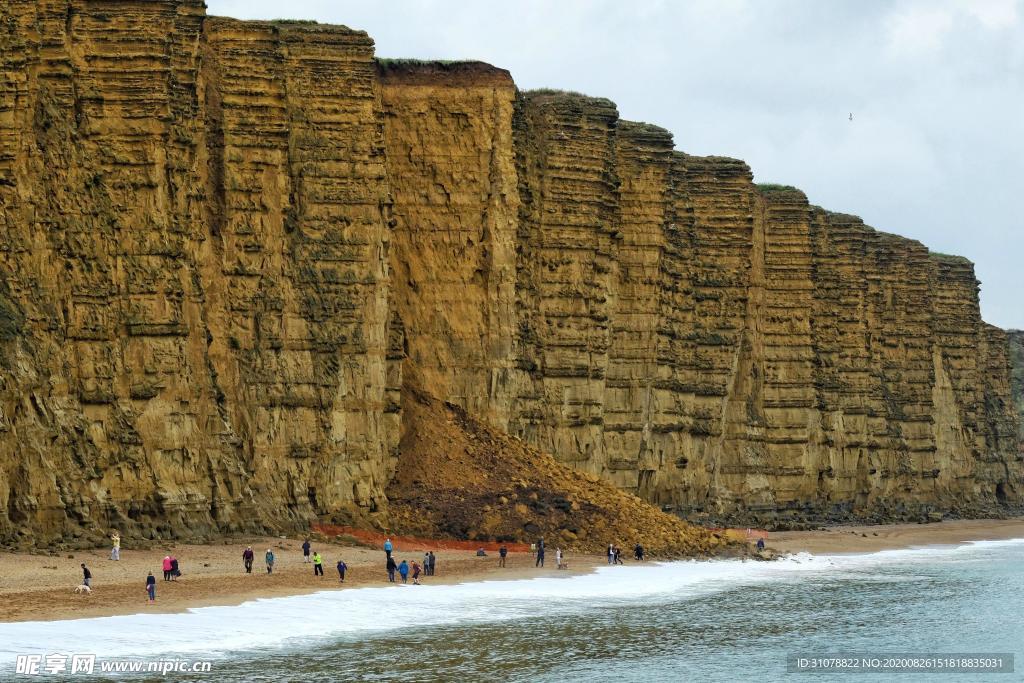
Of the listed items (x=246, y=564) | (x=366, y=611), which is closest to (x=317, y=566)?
(x=246, y=564)

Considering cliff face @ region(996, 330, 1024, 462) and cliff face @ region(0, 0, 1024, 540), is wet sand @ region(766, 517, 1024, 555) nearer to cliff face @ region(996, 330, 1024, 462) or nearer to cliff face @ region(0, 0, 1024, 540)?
cliff face @ region(0, 0, 1024, 540)

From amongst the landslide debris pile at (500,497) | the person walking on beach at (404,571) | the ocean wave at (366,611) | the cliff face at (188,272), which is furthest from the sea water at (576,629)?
the cliff face at (188,272)

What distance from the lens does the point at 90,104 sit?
4653 centimetres

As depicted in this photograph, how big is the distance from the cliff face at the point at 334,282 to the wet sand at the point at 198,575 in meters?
1.43

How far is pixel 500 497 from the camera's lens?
53344 millimetres

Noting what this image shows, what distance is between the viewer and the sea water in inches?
1312

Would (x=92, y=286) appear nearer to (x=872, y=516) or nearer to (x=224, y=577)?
(x=224, y=577)

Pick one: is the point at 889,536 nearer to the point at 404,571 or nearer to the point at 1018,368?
the point at 404,571

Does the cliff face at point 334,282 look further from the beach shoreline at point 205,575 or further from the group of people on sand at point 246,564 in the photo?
the group of people on sand at point 246,564

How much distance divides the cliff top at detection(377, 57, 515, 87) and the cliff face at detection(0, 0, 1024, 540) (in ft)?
0.28

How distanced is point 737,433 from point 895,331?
19.6m

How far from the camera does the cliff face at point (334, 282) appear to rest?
43938 mm

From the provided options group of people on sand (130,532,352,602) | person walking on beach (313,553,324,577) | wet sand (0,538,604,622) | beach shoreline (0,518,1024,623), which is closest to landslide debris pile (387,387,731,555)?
beach shoreline (0,518,1024,623)

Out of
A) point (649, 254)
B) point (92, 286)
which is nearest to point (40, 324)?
point (92, 286)
